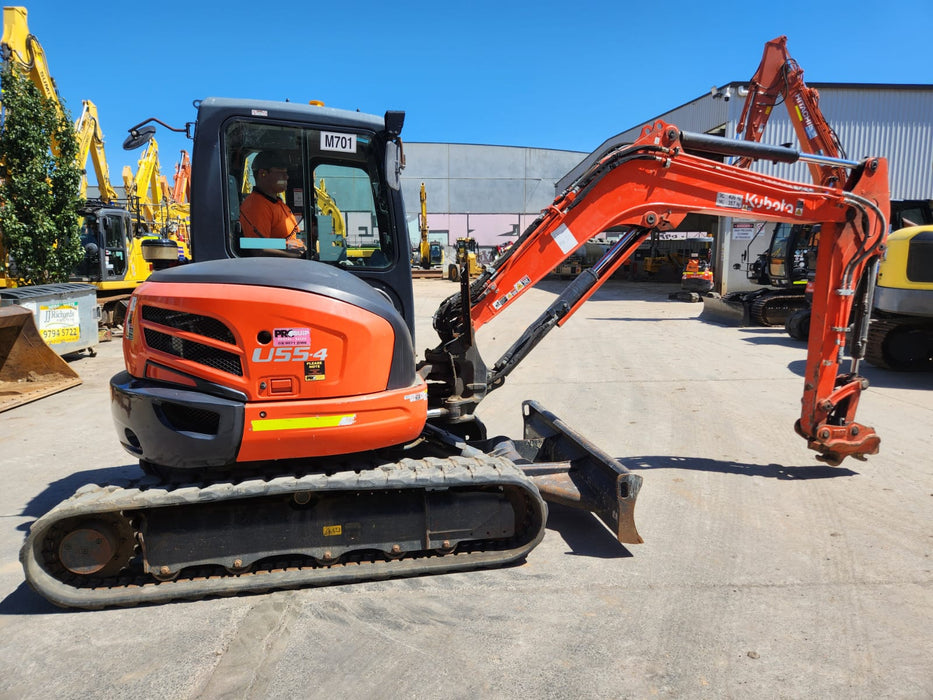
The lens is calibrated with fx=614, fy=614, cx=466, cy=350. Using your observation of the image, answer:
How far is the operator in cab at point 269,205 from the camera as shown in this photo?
12.0 ft

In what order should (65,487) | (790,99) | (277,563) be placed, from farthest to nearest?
1. (790,99)
2. (65,487)
3. (277,563)

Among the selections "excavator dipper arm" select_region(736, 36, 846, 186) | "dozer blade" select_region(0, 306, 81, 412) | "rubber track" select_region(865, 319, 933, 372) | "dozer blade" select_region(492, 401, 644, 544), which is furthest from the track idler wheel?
"excavator dipper arm" select_region(736, 36, 846, 186)

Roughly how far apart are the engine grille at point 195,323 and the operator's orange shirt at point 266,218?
2.49 ft

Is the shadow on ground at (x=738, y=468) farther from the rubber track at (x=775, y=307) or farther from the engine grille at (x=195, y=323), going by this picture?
the rubber track at (x=775, y=307)

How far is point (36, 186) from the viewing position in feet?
39.6

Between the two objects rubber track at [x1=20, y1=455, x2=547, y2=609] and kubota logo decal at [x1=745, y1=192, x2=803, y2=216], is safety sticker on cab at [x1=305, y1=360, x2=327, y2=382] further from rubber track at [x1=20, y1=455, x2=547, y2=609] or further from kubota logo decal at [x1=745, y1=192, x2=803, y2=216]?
kubota logo decal at [x1=745, y1=192, x2=803, y2=216]

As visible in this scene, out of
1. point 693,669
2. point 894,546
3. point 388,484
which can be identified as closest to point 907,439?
point 894,546

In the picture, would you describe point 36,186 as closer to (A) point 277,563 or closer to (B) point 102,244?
(B) point 102,244

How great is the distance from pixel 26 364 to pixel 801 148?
48.7 feet

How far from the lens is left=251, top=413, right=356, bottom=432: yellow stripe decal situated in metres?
3.12

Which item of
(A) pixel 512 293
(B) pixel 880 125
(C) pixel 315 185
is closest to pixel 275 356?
(C) pixel 315 185

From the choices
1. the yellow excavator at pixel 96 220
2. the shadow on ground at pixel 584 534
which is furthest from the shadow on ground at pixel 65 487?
the yellow excavator at pixel 96 220

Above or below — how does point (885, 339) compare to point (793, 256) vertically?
below

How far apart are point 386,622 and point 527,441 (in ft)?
7.48
